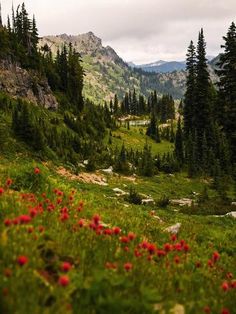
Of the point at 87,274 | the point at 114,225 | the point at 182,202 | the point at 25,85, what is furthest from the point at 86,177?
the point at 25,85

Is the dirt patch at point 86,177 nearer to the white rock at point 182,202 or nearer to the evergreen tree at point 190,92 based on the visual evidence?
the white rock at point 182,202

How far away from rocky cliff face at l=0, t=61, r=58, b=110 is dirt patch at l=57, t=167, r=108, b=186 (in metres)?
33.6

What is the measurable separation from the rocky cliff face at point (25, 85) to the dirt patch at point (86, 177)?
33.6 m

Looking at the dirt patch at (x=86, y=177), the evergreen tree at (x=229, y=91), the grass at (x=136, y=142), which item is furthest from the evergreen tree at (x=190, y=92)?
the dirt patch at (x=86, y=177)

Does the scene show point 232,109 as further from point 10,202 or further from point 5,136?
point 10,202

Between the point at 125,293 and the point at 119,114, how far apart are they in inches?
6577

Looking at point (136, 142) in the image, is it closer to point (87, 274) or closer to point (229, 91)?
point (229, 91)

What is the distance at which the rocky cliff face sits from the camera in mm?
64438

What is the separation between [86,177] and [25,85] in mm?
39401

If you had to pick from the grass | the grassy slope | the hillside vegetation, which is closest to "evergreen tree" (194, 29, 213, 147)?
the hillside vegetation

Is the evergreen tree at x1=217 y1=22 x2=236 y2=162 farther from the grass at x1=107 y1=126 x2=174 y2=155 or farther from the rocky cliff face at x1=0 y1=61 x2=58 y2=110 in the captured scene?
the rocky cliff face at x1=0 y1=61 x2=58 y2=110

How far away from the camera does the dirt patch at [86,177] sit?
3030cm

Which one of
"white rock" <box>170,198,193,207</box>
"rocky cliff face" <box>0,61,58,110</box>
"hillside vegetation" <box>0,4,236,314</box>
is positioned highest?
"rocky cliff face" <box>0,61,58,110</box>

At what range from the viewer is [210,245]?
11367 mm
